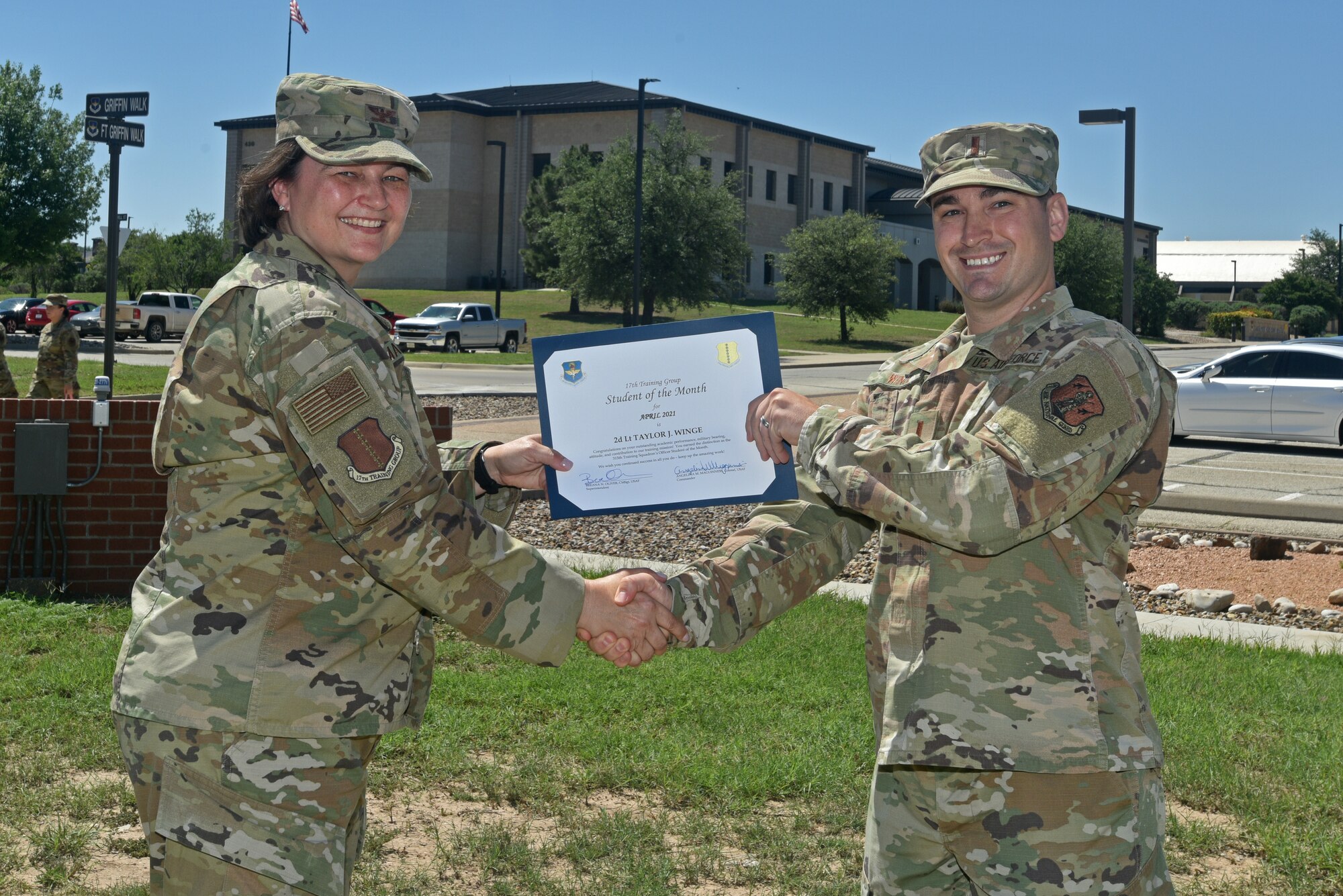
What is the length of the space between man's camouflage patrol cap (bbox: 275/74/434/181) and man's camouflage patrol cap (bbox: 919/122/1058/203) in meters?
1.25

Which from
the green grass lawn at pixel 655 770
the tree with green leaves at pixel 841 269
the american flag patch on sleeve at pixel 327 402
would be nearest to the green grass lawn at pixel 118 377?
the green grass lawn at pixel 655 770

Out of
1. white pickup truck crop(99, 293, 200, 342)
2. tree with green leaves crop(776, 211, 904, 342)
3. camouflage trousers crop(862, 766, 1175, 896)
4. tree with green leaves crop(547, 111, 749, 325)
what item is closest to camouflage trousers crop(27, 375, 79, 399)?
camouflage trousers crop(862, 766, 1175, 896)

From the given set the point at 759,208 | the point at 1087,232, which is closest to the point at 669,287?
the point at 759,208

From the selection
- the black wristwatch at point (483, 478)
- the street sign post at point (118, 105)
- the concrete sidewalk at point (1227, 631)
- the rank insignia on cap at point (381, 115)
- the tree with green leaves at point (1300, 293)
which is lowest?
the concrete sidewalk at point (1227, 631)

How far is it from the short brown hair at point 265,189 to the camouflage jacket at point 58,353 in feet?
49.0

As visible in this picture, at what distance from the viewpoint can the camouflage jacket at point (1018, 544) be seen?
2.68 metres

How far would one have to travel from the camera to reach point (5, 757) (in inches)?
211

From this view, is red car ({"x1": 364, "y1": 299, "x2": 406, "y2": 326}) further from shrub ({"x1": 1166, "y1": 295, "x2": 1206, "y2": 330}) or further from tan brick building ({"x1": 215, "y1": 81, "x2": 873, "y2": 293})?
shrub ({"x1": 1166, "y1": 295, "x2": 1206, "y2": 330})

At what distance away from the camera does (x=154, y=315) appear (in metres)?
42.6

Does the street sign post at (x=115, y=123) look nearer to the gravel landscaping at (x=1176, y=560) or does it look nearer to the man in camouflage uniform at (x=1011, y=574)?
the gravel landscaping at (x=1176, y=560)

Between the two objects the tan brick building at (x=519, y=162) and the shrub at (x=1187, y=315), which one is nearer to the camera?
the tan brick building at (x=519, y=162)

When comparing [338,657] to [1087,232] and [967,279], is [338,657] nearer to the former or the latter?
[967,279]

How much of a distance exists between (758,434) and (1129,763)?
1.33 meters
